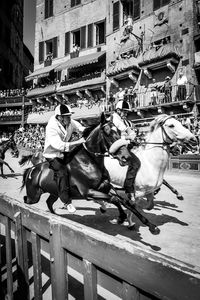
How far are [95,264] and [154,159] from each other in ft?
13.0

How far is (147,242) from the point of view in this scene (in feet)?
13.8

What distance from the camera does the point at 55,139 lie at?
4.59 meters

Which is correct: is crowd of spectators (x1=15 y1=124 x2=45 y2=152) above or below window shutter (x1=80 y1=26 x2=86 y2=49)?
below

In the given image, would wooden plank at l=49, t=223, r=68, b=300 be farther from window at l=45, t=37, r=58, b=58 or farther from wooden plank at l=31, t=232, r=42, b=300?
window at l=45, t=37, r=58, b=58

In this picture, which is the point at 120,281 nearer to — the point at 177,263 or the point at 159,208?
the point at 177,263

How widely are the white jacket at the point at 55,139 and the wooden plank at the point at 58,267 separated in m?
2.78

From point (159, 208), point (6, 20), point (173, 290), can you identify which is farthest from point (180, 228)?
point (6, 20)

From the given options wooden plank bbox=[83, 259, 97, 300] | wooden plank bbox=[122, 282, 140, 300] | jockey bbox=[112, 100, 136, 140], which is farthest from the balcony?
wooden plank bbox=[122, 282, 140, 300]

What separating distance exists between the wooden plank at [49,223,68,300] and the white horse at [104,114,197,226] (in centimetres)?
328

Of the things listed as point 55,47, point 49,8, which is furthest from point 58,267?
point 49,8

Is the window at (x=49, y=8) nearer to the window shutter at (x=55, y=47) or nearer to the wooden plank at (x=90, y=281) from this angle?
the window shutter at (x=55, y=47)

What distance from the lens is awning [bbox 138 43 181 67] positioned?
19.8m

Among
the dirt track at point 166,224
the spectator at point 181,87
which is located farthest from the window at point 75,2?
the dirt track at point 166,224

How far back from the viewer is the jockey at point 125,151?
440 cm
